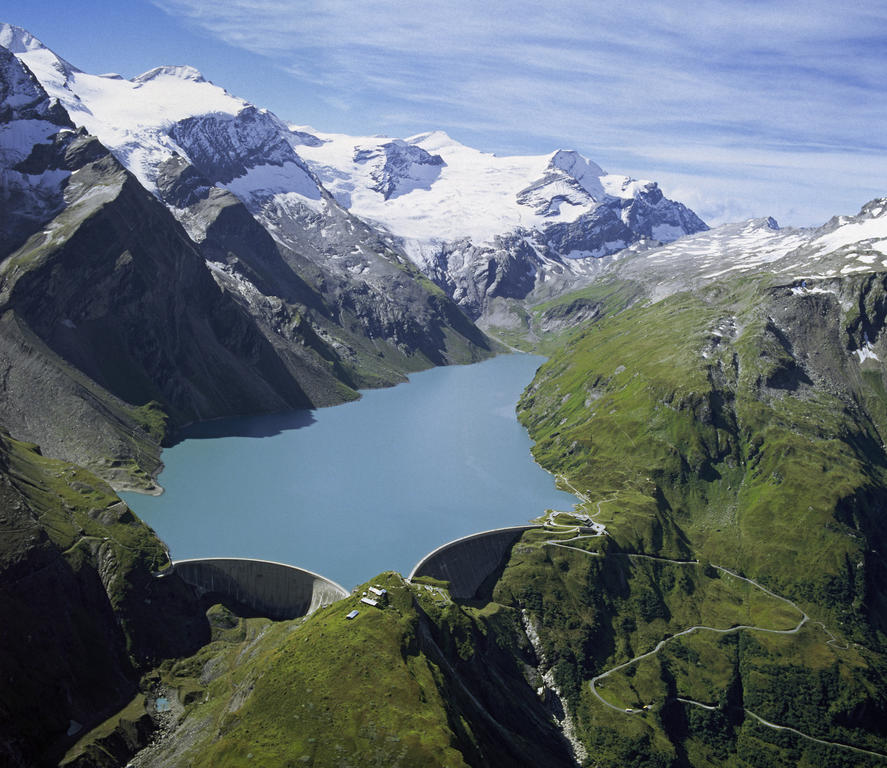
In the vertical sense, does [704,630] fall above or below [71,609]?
below

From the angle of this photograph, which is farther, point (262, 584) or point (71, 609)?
point (262, 584)

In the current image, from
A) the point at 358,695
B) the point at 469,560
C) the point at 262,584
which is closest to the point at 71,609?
the point at 262,584

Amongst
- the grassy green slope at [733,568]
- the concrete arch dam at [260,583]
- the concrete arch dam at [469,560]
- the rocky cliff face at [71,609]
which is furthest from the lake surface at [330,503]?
the rocky cliff face at [71,609]

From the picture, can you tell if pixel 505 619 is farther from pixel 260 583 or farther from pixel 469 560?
pixel 260 583

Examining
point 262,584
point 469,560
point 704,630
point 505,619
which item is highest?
point 262,584

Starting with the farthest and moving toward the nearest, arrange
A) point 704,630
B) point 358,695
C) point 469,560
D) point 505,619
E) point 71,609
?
point 704,630 < point 469,560 < point 505,619 < point 71,609 < point 358,695

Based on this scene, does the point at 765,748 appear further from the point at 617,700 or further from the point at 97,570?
the point at 97,570

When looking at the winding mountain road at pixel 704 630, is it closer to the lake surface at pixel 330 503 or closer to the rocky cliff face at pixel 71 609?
the lake surface at pixel 330 503

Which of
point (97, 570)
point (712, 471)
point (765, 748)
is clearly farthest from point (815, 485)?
point (97, 570)
